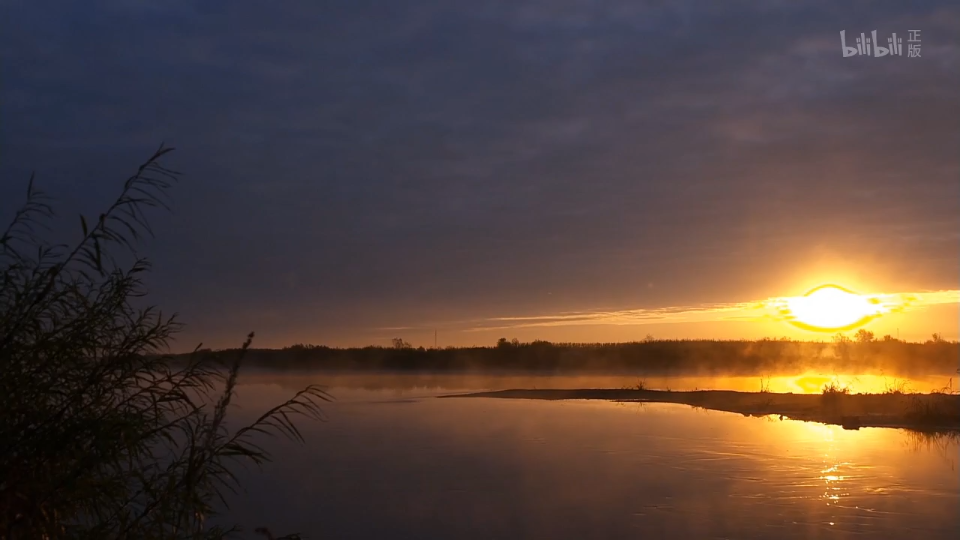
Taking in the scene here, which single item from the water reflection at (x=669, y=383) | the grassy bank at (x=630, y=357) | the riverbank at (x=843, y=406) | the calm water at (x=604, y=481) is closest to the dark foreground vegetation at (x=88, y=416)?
the calm water at (x=604, y=481)

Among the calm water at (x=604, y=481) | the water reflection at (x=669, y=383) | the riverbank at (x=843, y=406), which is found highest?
the water reflection at (x=669, y=383)

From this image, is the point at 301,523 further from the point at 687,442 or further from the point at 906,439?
the point at 906,439

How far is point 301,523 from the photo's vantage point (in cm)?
1176

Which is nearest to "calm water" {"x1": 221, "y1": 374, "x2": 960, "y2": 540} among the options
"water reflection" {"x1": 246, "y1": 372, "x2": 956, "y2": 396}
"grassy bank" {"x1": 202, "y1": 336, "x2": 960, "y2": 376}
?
"water reflection" {"x1": 246, "y1": 372, "x2": 956, "y2": 396}

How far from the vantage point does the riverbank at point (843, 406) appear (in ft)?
69.4

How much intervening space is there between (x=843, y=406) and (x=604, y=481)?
39.1 feet

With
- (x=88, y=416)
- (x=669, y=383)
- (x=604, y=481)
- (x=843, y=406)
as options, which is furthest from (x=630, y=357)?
(x=88, y=416)

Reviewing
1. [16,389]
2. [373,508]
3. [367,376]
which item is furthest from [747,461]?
[367,376]

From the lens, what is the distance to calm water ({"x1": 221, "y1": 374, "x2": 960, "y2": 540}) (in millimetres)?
11438

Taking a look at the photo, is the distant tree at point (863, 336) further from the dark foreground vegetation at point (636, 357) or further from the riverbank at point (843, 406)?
the riverbank at point (843, 406)

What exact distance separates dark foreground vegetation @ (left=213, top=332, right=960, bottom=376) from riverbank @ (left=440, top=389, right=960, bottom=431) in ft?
75.8

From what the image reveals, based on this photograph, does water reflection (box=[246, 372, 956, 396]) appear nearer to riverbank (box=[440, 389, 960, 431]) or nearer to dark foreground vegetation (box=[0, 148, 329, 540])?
riverbank (box=[440, 389, 960, 431])

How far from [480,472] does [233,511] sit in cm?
464

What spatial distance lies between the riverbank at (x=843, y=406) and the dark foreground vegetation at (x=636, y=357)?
23.1 metres
